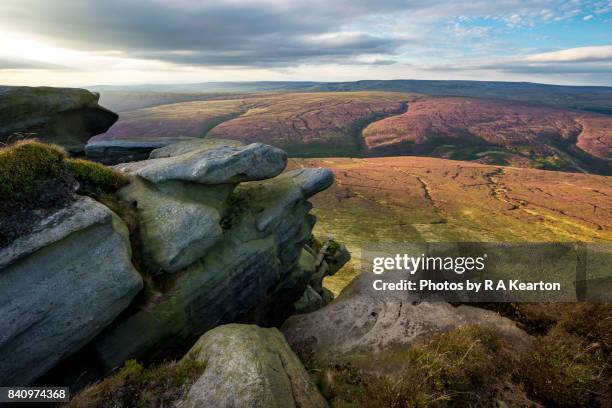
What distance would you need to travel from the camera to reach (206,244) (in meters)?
16.8

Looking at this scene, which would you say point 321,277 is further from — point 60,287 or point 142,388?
point 142,388

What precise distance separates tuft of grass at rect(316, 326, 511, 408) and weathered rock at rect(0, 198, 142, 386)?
28.0 ft

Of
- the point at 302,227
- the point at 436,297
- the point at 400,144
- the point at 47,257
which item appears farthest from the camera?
the point at 400,144

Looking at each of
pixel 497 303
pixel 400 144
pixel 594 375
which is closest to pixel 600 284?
pixel 497 303

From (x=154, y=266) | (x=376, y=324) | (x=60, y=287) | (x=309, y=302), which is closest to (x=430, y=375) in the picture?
(x=376, y=324)

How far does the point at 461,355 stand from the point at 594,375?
4.06m

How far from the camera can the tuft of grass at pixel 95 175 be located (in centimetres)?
1611

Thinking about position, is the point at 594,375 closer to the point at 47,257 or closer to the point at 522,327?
the point at 522,327

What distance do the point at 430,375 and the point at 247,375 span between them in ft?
18.6

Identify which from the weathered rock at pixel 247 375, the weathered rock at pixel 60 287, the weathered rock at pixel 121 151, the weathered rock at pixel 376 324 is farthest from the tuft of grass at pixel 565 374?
the weathered rock at pixel 121 151

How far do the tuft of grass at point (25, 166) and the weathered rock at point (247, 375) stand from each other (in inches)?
343

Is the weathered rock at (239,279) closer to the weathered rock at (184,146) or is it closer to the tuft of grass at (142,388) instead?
the weathered rock at (184,146)

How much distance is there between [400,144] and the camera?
179m

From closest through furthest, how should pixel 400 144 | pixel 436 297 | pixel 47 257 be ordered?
pixel 47 257
pixel 436 297
pixel 400 144
